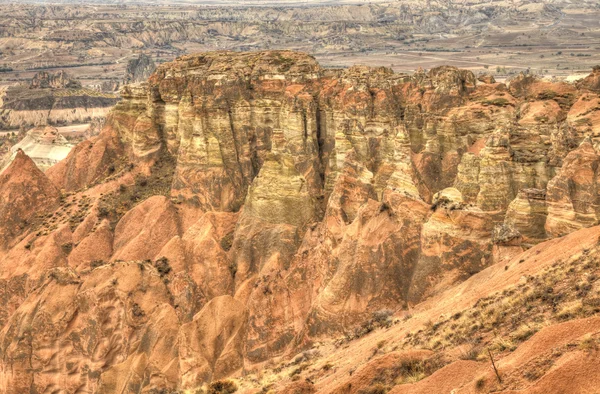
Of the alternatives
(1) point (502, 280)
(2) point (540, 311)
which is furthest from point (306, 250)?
(2) point (540, 311)

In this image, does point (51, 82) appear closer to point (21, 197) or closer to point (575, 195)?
point (21, 197)

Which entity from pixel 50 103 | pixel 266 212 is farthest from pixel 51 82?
pixel 266 212

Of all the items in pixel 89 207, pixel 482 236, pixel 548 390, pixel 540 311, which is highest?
pixel 548 390

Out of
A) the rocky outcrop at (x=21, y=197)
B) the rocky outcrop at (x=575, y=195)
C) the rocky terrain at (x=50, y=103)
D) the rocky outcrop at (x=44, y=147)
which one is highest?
the rocky outcrop at (x=575, y=195)

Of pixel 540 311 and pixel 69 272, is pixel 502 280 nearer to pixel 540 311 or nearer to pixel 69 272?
pixel 540 311

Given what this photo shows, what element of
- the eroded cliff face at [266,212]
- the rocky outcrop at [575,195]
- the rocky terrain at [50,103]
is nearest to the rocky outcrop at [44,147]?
the eroded cliff face at [266,212]

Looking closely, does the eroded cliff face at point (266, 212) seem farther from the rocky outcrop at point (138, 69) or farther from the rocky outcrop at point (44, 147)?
the rocky outcrop at point (138, 69)

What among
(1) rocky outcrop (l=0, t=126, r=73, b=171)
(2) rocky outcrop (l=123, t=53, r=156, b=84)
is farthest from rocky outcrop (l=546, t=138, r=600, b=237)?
(2) rocky outcrop (l=123, t=53, r=156, b=84)

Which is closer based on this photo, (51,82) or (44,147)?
(44,147)
